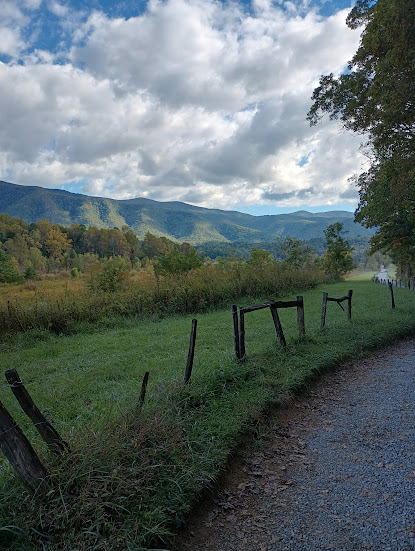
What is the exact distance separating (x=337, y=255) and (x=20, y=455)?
137 ft

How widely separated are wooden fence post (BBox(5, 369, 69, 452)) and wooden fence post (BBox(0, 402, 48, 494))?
0.14 meters

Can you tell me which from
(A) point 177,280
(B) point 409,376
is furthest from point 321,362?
(A) point 177,280

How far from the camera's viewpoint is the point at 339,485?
10.6 feet

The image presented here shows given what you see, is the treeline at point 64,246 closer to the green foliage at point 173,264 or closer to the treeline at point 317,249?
the treeline at point 317,249

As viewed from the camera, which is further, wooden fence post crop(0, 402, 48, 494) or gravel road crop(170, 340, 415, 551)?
gravel road crop(170, 340, 415, 551)

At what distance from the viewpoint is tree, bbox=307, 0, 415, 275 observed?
8375 mm

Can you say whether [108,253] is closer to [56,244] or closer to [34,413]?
[56,244]

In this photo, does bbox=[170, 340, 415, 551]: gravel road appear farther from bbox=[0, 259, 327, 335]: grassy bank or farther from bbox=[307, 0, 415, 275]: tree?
bbox=[0, 259, 327, 335]: grassy bank

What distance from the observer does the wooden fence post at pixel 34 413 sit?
2530 millimetres

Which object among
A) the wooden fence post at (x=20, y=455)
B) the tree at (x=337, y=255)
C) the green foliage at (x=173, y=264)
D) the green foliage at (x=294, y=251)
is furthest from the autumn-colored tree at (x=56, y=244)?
the wooden fence post at (x=20, y=455)

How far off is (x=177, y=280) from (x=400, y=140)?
34.6 ft

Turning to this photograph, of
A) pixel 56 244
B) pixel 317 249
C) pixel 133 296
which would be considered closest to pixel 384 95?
pixel 133 296

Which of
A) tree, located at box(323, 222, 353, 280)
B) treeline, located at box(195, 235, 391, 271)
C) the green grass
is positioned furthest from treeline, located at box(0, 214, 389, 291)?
the green grass

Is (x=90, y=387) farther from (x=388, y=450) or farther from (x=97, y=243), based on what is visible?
(x=97, y=243)
